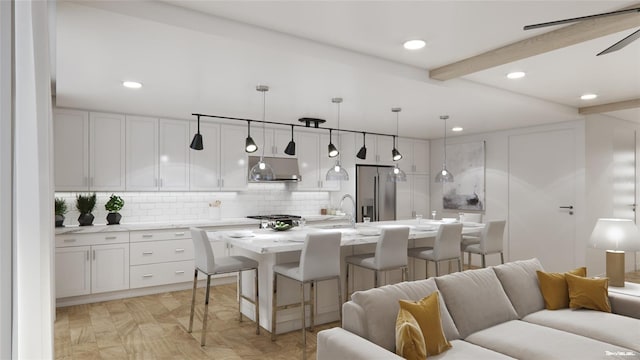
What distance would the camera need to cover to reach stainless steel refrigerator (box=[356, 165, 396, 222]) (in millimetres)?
7590

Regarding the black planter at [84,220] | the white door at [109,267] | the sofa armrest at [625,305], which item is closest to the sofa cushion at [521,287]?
the sofa armrest at [625,305]

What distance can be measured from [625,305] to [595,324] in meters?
0.52

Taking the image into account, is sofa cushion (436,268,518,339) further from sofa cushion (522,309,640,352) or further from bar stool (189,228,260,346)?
bar stool (189,228,260,346)

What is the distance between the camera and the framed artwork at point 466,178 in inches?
295

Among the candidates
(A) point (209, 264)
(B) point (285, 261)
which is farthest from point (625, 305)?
(A) point (209, 264)

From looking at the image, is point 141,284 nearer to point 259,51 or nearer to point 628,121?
point 259,51

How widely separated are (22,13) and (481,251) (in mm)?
5115

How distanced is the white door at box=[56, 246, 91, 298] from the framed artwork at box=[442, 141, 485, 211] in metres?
6.21

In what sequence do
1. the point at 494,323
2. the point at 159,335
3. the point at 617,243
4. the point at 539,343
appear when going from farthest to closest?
the point at 159,335 < the point at 617,243 < the point at 494,323 < the point at 539,343

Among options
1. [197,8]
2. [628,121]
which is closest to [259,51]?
[197,8]

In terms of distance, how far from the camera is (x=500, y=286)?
123 inches

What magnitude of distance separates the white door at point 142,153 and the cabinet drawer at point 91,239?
718mm

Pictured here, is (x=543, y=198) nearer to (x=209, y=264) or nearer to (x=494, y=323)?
(x=494, y=323)

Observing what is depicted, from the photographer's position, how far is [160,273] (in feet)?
18.1
